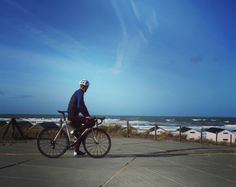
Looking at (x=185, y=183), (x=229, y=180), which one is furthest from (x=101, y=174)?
(x=229, y=180)

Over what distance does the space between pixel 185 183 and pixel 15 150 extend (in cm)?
614

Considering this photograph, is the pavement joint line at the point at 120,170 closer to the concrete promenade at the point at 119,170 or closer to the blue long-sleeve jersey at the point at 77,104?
the concrete promenade at the point at 119,170

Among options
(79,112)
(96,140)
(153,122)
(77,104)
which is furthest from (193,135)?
(153,122)

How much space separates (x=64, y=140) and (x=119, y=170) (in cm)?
232

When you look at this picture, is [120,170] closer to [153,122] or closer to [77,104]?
[77,104]

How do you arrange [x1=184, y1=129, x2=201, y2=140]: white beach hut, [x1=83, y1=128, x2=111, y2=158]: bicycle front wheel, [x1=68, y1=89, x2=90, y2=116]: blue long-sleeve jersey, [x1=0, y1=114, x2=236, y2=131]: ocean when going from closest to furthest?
[x1=68, y1=89, x2=90, y2=116]: blue long-sleeve jersey → [x1=83, y1=128, x2=111, y2=158]: bicycle front wheel → [x1=0, y1=114, x2=236, y2=131]: ocean → [x1=184, y1=129, x2=201, y2=140]: white beach hut

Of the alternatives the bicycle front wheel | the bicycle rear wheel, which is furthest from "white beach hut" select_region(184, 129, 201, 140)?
the bicycle rear wheel

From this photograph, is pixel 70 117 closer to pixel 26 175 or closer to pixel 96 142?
pixel 96 142

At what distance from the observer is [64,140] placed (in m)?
10.2

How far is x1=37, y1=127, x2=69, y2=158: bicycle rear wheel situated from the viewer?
1018cm

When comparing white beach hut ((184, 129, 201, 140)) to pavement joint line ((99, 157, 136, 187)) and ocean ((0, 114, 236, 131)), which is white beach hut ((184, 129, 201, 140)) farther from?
pavement joint line ((99, 157, 136, 187))

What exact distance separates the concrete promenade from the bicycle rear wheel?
22 centimetres

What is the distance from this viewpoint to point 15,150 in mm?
11711

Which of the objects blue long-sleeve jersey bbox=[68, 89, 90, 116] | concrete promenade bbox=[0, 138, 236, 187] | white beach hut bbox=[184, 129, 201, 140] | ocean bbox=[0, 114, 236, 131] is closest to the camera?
concrete promenade bbox=[0, 138, 236, 187]
